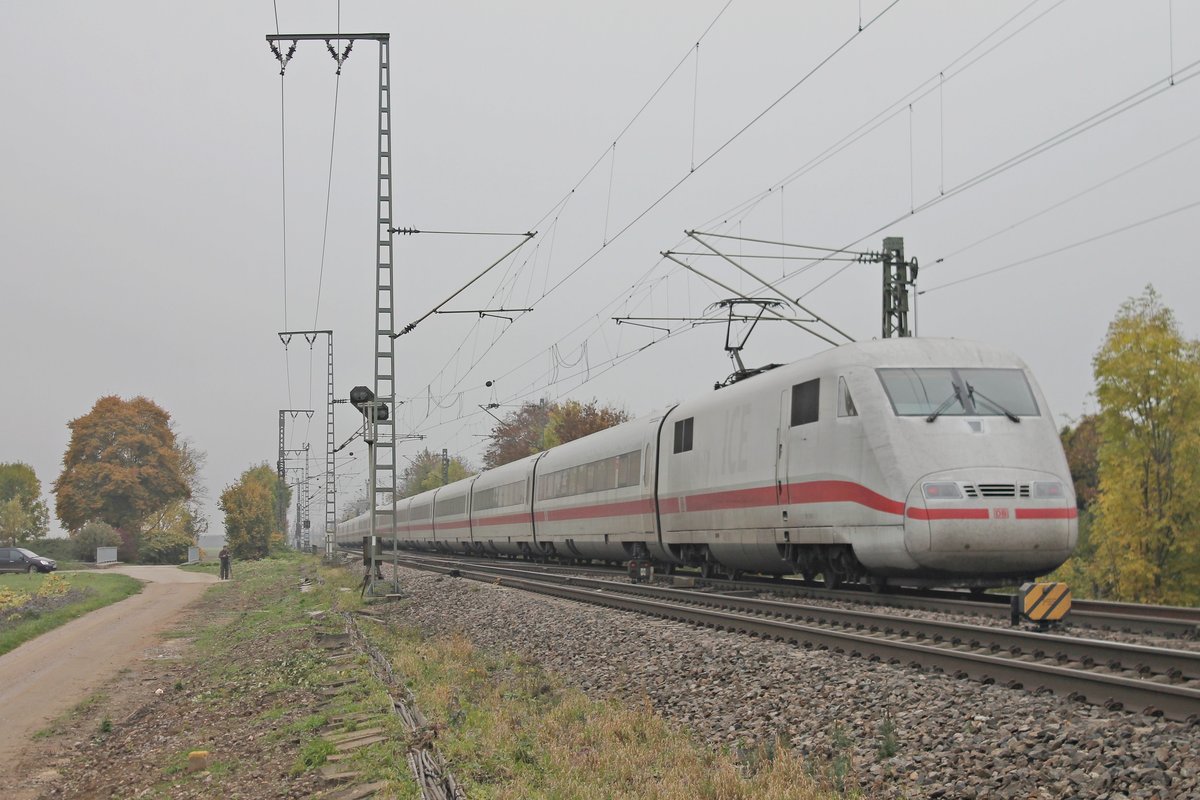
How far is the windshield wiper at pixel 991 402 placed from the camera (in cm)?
1399

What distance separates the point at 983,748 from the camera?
21.9ft

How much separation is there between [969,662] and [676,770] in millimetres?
2796

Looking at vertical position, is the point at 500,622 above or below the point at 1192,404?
below

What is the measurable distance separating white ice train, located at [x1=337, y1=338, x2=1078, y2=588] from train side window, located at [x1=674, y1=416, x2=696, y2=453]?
4 centimetres

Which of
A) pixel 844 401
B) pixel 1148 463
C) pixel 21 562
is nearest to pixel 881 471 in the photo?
pixel 844 401

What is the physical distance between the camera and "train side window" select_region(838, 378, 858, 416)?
14707mm

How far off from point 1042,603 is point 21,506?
87291 millimetres

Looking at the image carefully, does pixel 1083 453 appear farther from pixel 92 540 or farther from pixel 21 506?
pixel 21 506

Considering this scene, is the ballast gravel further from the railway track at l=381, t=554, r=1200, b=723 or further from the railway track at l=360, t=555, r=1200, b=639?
the railway track at l=360, t=555, r=1200, b=639

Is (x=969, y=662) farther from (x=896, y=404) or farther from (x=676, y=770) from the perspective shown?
(x=896, y=404)

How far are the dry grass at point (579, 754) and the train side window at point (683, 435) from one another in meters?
10.1

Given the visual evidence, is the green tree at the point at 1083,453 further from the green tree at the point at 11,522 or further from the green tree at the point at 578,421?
the green tree at the point at 11,522

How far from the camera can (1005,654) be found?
945 centimetres

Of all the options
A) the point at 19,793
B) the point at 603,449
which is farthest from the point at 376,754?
the point at 603,449
